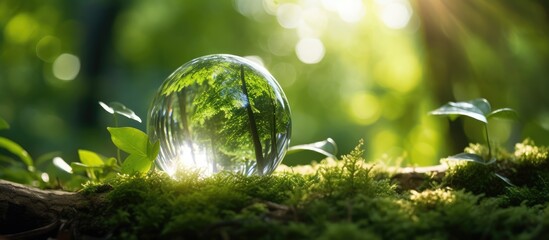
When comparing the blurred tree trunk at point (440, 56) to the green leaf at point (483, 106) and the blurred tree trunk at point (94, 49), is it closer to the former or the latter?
the green leaf at point (483, 106)

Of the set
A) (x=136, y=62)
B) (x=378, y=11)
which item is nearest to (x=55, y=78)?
(x=136, y=62)

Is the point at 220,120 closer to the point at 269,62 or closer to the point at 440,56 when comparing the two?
the point at 440,56

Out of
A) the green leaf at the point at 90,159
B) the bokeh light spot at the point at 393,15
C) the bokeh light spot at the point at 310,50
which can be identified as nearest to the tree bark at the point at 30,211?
the green leaf at the point at 90,159

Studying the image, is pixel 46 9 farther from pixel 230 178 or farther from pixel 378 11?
pixel 230 178

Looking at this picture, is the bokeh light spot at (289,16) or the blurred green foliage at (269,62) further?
the bokeh light spot at (289,16)

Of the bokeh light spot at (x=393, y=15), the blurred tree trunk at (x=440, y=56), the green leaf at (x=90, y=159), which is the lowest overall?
the green leaf at (x=90, y=159)

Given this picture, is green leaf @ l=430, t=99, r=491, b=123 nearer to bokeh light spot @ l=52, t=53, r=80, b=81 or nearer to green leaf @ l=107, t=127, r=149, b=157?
green leaf @ l=107, t=127, r=149, b=157

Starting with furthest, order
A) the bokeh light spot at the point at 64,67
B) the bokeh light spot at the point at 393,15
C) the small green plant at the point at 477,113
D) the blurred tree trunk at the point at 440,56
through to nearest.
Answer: the bokeh light spot at the point at 64,67 → the bokeh light spot at the point at 393,15 → the blurred tree trunk at the point at 440,56 → the small green plant at the point at 477,113

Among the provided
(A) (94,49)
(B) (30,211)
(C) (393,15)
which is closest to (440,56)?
(B) (30,211)
